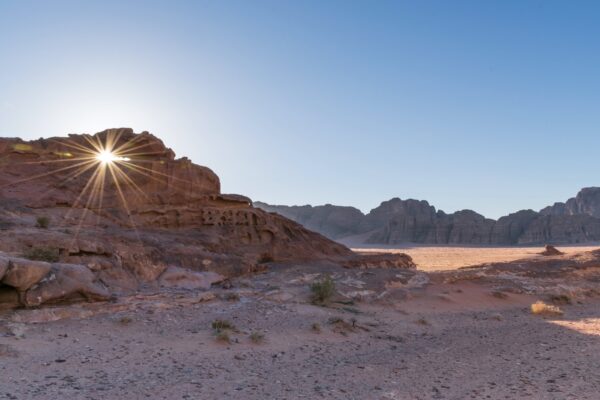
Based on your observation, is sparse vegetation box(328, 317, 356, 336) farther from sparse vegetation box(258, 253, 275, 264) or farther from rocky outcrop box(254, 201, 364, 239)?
rocky outcrop box(254, 201, 364, 239)

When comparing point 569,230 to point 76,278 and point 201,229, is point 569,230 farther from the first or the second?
point 76,278

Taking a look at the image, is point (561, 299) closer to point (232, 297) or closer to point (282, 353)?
point (232, 297)

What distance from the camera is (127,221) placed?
18.2 m

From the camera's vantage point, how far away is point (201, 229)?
765 inches

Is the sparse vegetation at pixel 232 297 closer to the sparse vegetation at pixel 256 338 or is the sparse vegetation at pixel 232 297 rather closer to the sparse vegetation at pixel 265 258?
the sparse vegetation at pixel 256 338

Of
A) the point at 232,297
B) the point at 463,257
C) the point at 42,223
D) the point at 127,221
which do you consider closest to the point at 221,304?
the point at 232,297

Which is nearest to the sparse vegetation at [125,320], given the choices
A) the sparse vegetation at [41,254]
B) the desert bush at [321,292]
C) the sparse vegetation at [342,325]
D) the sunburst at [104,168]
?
the sparse vegetation at [41,254]

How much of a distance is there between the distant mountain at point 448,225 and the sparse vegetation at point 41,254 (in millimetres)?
71414

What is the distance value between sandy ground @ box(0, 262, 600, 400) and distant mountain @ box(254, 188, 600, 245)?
234ft

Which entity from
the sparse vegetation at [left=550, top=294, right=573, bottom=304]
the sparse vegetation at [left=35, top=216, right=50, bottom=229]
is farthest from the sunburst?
the sparse vegetation at [left=550, top=294, right=573, bottom=304]

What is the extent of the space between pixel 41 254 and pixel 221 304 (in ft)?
15.4

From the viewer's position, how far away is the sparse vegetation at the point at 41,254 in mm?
11688

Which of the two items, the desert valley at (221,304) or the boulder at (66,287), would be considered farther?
the boulder at (66,287)

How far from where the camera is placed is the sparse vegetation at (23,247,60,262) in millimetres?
11688
